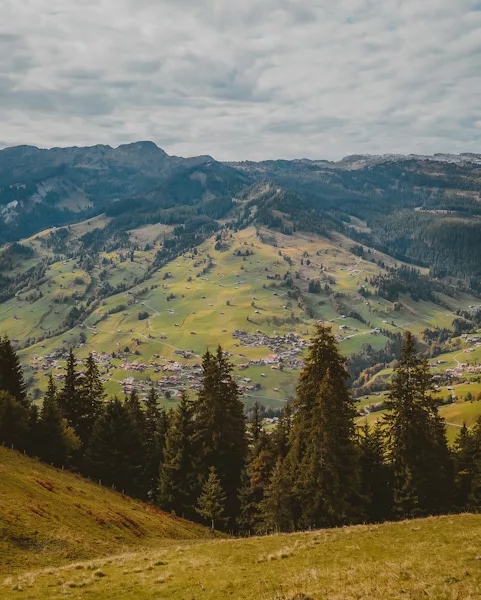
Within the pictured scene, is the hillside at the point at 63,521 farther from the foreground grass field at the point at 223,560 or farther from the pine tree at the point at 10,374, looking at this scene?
the pine tree at the point at 10,374

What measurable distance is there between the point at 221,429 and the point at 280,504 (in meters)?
17.0

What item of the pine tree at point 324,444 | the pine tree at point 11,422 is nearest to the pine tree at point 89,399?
the pine tree at point 11,422

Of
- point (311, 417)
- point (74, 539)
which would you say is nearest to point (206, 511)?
point (311, 417)

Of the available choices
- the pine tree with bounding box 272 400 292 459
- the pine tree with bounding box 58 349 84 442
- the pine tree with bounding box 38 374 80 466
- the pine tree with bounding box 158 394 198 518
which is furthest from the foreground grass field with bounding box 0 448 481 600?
the pine tree with bounding box 58 349 84 442

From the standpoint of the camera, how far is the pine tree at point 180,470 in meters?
63.5

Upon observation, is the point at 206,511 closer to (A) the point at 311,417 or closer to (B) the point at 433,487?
(A) the point at 311,417

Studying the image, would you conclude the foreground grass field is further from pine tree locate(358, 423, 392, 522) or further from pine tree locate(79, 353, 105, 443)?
pine tree locate(79, 353, 105, 443)

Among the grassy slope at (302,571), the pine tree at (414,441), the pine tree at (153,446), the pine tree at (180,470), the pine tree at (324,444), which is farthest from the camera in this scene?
the pine tree at (153,446)

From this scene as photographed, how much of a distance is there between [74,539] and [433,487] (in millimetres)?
37023

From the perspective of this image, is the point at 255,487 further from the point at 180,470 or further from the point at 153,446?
the point at 153,446

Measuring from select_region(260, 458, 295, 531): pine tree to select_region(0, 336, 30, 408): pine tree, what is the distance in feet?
147

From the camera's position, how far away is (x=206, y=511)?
55.7m

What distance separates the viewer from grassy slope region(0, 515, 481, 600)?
63.1 feet

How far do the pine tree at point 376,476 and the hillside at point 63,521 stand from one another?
67.1ft
